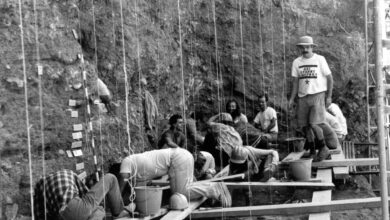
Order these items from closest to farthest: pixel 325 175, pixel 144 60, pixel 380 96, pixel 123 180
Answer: pixel 380 96 → pixel 123 180 → pixel 325 175 → pixel 144 60

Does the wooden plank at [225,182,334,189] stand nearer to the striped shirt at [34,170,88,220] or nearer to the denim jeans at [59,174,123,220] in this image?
the denim jeans at [59,174,123,220]

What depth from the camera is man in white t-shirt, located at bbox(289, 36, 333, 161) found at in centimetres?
849

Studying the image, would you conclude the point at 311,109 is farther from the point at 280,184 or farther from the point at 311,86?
the point at 280,184

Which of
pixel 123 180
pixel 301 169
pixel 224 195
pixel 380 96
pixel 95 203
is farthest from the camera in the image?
pixel 301 169

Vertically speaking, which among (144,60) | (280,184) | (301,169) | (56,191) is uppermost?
(144,60)

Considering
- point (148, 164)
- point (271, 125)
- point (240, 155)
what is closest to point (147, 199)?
point (148, 164)

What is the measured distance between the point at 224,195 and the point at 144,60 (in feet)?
14.3

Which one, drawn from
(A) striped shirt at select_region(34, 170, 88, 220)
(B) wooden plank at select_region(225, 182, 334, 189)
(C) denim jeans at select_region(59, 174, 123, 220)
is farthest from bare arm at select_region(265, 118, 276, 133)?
(A) striped shirt at select_region(34, 170, 88, 220)

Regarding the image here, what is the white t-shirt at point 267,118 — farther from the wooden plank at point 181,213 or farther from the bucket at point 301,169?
the wooden plank at point 181,213

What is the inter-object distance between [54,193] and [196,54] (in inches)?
322

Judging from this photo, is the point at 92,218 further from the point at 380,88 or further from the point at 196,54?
the point at 196,54

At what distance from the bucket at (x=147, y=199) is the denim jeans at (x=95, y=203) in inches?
8.5

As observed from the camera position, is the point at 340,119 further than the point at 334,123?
Yes

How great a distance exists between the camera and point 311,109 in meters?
8.57
